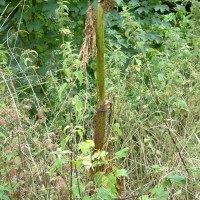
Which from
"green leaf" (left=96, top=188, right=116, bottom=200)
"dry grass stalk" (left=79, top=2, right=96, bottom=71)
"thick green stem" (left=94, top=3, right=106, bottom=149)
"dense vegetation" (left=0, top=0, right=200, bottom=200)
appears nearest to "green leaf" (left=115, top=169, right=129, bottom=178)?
"dense vegetation" (left=0, top=0, right=200, bottom=200)

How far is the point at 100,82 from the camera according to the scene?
2.71 m

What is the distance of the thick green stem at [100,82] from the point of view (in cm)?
266

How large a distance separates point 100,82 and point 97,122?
8.1 inches

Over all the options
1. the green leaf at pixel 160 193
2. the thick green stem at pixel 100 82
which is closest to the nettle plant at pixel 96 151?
the thick green stem at pixel 100 82

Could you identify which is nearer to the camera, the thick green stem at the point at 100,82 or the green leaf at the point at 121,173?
the green leaf at the point at 121,173

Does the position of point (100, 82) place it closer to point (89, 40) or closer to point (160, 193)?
point (89, 40)

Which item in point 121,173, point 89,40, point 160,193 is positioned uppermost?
point 89,40

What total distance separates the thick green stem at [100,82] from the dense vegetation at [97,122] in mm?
27

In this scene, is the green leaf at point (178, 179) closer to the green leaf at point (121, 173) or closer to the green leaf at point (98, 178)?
the green leaf at point (121, 173)

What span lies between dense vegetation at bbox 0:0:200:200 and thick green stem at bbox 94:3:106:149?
0.03m

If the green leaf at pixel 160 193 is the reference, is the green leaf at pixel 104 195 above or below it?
above

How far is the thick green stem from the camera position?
2.66 metres

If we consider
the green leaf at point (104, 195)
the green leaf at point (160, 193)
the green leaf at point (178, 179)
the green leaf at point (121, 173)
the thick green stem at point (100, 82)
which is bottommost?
the green leaf at point (160, 193)

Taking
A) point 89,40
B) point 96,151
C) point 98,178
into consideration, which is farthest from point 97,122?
point 89,40
